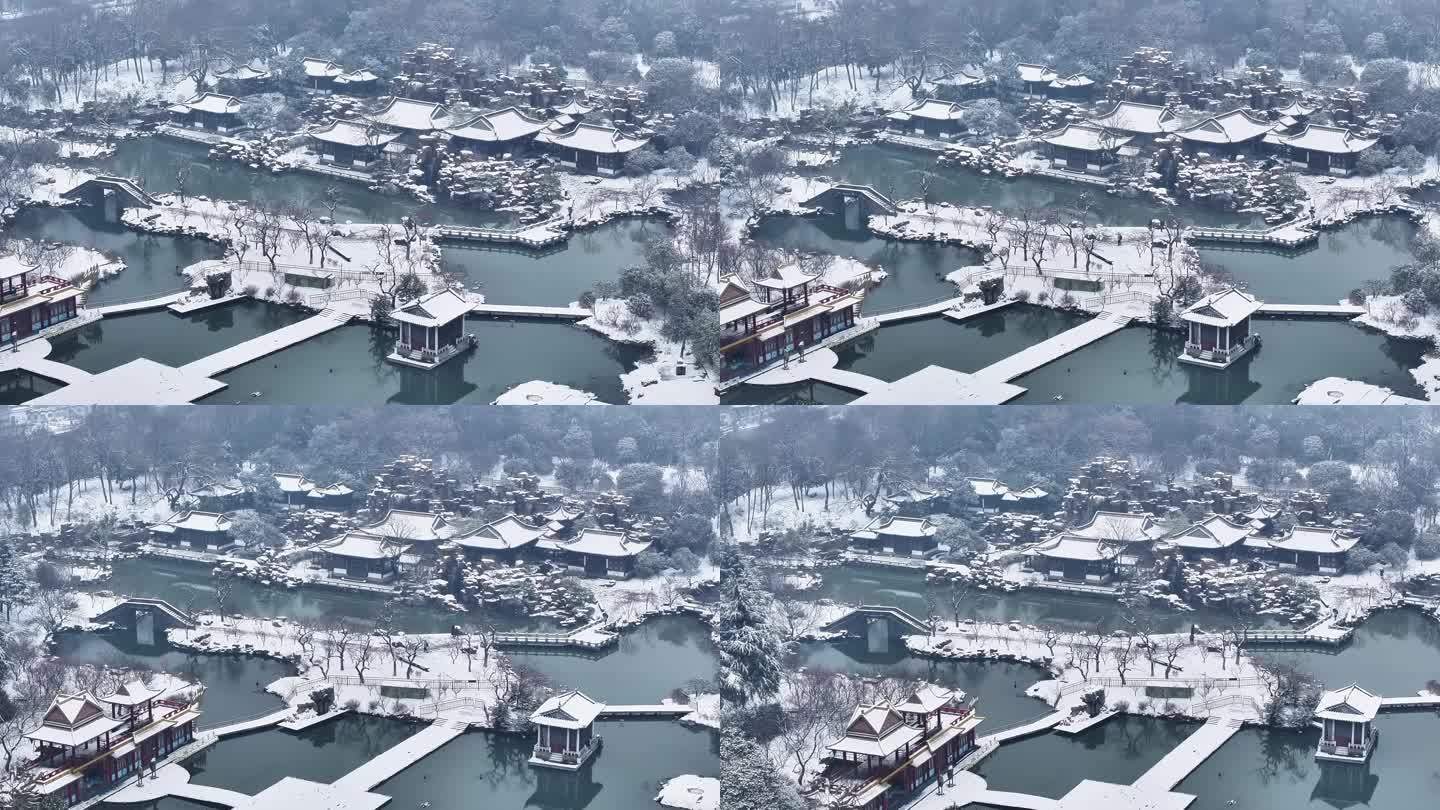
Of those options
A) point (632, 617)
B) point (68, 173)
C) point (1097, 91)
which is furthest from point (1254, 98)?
point (68, 173)

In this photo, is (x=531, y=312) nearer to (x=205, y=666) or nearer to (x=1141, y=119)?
(x=205, y=666)

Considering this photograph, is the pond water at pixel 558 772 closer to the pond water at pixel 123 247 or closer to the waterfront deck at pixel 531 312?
the waterfront deck at pixel 531 312

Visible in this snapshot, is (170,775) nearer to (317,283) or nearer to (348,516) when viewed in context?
(348,516)

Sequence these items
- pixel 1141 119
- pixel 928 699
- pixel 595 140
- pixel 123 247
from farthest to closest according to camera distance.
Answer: pixel 1141 119, pixel 595 140, pixel 123 247, pixel 928 699

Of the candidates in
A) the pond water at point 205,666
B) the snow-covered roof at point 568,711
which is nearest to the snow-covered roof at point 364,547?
the pond water at point 205,666

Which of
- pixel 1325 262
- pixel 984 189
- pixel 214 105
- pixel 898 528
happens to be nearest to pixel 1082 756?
pixel 898 528

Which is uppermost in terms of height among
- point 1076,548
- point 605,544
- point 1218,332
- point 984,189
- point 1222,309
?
point 984,189

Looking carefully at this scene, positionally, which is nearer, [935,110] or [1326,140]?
[1326,140]
